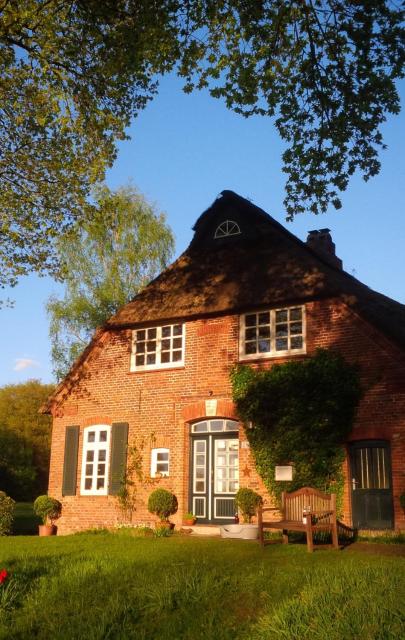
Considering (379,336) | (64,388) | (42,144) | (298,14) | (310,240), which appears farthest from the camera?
(310,240)

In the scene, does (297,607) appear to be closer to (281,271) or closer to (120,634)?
(120,634)

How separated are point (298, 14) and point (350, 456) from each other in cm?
935

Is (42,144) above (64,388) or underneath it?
above

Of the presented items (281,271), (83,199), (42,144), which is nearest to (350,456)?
(281,271)

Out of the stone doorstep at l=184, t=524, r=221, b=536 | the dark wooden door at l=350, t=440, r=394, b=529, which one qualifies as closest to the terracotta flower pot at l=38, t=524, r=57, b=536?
the stone doorstep at l=184, t=524, r=221, b=536

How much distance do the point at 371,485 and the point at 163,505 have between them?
17.8 ft

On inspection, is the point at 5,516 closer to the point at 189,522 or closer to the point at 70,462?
the point at 70,462

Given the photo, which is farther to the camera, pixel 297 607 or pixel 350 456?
pixel 350 456

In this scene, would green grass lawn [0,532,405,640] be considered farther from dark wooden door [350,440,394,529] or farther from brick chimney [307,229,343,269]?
brick chimney [307,229,343,269]

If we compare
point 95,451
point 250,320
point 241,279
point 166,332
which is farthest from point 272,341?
point 95,451

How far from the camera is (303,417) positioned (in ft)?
50.7

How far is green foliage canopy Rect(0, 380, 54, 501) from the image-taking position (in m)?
37.4

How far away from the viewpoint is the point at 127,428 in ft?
60.7

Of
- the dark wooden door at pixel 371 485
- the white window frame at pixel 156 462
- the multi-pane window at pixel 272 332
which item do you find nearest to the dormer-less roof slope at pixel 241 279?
Result: the multi-pane window at pixel 272 332
